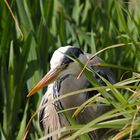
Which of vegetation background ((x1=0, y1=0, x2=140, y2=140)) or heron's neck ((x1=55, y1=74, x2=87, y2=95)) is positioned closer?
heron's neck ((x1=55, y1=74, x2=87, y2=95))

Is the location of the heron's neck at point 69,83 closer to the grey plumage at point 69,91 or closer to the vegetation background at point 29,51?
the grey plumage at point 69,91

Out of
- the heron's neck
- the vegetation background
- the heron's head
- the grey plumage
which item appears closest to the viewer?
the heron's head

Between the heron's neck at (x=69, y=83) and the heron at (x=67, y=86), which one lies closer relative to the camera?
the heron at (x=67, y=86)

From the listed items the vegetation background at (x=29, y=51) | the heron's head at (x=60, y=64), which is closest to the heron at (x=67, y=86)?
the heron's head at (x=60, y=64)

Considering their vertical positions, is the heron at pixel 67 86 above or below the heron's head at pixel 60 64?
below

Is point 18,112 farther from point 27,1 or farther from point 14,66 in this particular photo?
point 27,1

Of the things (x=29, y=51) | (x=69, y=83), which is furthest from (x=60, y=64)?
(x=29, y=51)

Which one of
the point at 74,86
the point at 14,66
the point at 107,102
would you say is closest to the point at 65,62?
the point at 74,86

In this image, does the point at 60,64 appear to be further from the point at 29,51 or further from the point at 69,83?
the point at 29,51

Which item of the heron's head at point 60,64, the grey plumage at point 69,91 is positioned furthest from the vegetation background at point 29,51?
the heron's head at point 60,64

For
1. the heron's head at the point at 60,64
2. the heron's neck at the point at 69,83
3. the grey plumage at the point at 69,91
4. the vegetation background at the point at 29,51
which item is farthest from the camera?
the vegetation background at the point at 29,51

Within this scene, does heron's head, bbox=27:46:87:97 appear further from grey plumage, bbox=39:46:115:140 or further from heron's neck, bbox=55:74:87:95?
heron's neck, bbox=55:74:87:95

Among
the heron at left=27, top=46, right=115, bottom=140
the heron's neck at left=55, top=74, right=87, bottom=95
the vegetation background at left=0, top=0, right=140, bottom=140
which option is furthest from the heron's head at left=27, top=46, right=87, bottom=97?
the vegetation background at left=0, top=0, right=140, bottom=140

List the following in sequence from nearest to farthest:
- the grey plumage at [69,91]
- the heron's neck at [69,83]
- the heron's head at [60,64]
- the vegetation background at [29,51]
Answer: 1. the heron's head at [60,64]
2. the grey plumage at [69,91]
3. the heron's neck at [69,83]
4. the vegetation background at [29,51]
